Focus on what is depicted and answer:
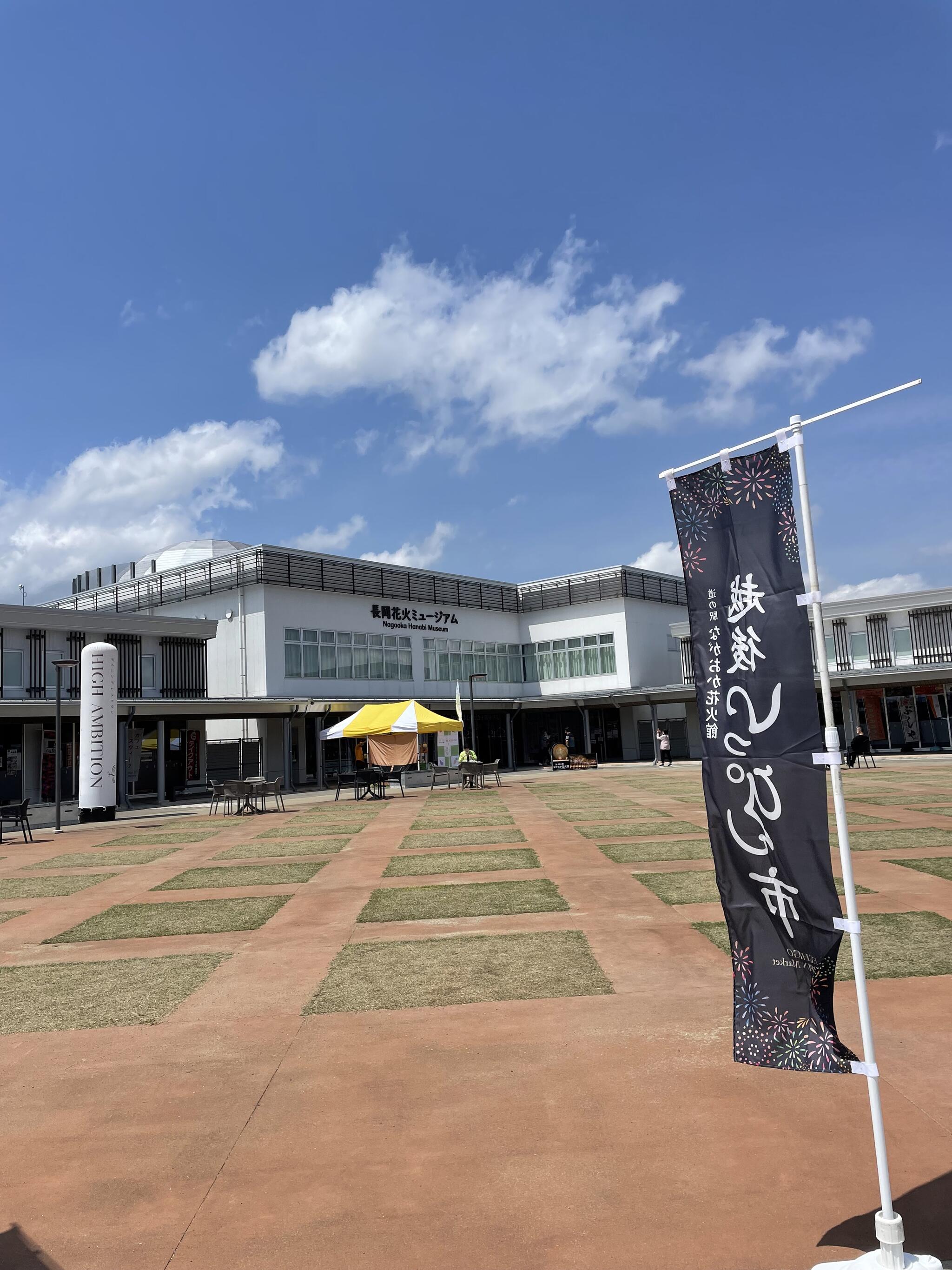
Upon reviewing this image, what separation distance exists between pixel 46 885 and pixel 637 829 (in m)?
9.51

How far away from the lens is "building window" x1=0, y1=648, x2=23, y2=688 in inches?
1152

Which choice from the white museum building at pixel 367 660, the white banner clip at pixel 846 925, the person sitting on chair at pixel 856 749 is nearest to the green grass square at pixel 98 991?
the white banner clip at pixel 846 925

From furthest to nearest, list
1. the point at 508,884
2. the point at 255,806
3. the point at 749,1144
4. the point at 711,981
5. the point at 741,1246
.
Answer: the point at 255,806
the point at 508,884
the point at 711,981
the point at 749,1144
the point at 741,1246

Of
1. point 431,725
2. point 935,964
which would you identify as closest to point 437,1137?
point 935,964

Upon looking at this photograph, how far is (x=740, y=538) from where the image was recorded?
391 cm

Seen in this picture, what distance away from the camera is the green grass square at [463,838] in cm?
1515

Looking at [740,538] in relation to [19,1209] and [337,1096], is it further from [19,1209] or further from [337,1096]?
[19,1209]

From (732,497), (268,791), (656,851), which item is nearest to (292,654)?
(268,791)

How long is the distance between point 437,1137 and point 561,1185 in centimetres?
77

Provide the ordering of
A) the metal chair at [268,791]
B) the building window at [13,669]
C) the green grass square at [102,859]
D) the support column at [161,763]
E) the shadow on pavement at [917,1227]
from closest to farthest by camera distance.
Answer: the shadow on pavement at [917,1227], the green grass square at [102,859], the metal chair at [268,791], the support column at [161,763], the building window at [13,669]

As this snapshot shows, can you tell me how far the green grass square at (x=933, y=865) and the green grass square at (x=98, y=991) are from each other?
7871 mm

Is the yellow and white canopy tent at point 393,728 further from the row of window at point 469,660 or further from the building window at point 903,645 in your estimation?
the building window at point 903,645

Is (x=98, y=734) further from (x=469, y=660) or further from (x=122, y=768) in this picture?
(x=469, y=660)

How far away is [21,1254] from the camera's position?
351cm
